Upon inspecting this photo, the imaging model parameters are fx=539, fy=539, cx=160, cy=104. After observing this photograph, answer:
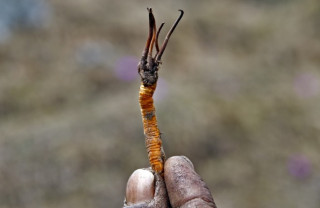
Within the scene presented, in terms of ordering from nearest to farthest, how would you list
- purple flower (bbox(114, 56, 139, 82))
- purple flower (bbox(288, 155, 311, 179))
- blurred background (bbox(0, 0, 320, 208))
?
blurred background (bbox(0, 0, 320, 208)), purple flower (bbox(288, 155, 311, 179)), purple flower (bbox(114, 56, 139, 82))

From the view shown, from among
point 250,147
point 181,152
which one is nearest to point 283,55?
point 250,147

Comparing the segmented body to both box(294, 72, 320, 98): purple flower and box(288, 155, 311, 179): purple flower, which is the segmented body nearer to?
box(288, 155, 311, 179): purple flower

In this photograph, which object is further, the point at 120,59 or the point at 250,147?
the point at 120,59

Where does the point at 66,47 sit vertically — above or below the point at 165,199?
above

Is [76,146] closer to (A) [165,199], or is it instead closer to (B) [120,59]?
(B) [120,59]

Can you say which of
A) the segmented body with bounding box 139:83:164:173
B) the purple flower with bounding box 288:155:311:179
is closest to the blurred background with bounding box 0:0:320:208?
the purple flower with bounding box 288:155:311:179

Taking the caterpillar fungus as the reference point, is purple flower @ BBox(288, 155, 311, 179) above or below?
above
